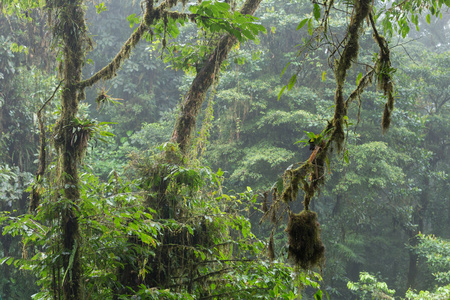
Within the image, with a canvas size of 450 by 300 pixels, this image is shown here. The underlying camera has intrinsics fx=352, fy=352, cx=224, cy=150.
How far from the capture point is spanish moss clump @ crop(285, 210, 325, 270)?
1.16m

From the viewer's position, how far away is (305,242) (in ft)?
3.80

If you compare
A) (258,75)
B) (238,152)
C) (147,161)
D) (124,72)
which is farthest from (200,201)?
(124,72)

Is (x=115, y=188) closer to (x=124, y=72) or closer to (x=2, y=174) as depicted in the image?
(x=2, y=174)

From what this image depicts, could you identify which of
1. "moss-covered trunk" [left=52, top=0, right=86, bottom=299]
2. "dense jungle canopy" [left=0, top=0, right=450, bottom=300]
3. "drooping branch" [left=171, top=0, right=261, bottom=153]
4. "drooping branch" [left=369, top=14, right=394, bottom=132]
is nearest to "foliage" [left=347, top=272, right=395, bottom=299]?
"dense jungle canopy" [left=0, top=0, right=450, bottom=300]

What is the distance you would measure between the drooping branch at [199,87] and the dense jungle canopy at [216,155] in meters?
0.01

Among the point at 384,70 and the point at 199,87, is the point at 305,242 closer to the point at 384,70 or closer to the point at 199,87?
the point at 384,70

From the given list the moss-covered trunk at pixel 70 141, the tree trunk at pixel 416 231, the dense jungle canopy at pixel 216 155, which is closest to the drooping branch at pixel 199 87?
Result: the dense jungle canopy at pixel 216 155

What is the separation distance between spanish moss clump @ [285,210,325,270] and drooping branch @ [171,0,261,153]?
6.08 ft

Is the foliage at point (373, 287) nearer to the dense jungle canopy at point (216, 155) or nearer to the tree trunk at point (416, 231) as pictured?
the dense jungle canopy at point (216, 155)

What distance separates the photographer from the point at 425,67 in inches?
369

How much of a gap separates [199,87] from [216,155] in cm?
555

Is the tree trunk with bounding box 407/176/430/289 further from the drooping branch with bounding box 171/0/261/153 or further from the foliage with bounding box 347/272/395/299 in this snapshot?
the drooping branch with bounding box 171/0/261/153

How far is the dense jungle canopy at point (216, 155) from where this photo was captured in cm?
162

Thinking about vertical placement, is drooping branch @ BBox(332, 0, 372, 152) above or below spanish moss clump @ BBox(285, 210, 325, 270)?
above
